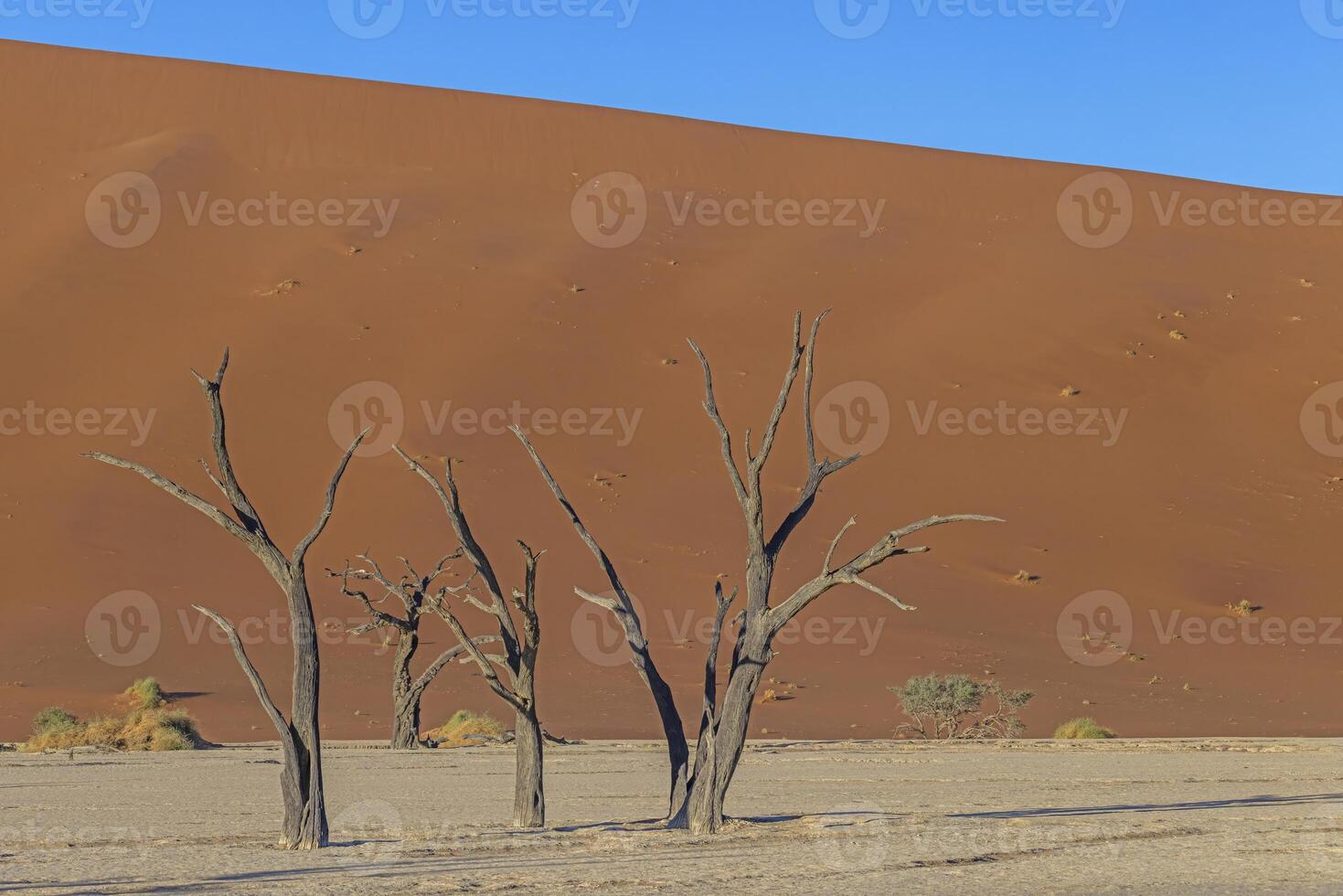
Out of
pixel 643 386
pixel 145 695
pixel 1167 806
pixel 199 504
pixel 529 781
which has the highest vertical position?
pixel 643 386

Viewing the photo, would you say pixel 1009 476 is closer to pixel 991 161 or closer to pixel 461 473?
pixel 461 473

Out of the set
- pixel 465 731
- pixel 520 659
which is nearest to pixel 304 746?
pixel 520 659

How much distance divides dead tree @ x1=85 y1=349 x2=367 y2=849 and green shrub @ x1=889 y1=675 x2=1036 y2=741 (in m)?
A: 17.0

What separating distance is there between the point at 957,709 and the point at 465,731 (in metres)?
8.46

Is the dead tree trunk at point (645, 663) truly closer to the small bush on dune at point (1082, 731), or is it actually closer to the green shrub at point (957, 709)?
the green shrub at point (957, 709)

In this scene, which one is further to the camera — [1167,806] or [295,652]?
[1167,806]

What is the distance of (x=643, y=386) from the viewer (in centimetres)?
4019

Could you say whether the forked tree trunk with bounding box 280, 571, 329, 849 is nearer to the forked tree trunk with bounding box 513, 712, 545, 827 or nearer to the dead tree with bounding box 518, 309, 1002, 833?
the forked tree trunk with bounding box 513, 712, 545, 827

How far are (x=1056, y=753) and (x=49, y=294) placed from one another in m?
29.9

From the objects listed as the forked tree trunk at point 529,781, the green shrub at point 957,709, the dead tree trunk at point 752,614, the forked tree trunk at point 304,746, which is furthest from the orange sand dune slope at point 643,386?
the forked tree trunk at point 304,746

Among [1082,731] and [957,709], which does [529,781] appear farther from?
[1082,731]

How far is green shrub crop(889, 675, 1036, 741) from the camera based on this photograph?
26281 mm

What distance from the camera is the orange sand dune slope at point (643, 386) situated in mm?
30641

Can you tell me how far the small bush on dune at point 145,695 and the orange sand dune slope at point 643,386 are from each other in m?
0.73
